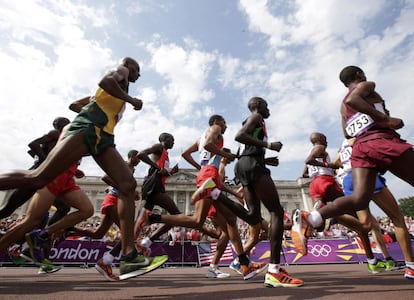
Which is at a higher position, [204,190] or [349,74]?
[349,74]

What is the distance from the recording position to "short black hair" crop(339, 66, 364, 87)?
3.41 m

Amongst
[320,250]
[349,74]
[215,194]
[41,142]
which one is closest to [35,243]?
[41,142]

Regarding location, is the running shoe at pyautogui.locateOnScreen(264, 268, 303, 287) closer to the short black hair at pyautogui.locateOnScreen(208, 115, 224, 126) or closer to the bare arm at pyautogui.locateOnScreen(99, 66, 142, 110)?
the bare arm at pyautogui.locateOnScreen(99, 66, 142, 110)

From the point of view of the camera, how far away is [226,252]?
31.6 ft

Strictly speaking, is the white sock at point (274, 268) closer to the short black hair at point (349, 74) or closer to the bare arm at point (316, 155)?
the short black hair at point (349, 74)

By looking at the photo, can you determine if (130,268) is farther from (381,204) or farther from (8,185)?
(381,204)

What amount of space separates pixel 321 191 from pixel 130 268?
4.10 m

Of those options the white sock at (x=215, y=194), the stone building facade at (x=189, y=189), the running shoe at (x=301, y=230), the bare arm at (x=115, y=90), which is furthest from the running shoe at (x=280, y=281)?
the stone building facade at (x=189, y=189)

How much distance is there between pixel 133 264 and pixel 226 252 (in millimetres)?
7346

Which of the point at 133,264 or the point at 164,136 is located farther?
the point at 164,136

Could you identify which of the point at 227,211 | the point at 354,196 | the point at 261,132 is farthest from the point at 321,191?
the point at 354,196

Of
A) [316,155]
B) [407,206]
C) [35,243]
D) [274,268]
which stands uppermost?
[407,206]

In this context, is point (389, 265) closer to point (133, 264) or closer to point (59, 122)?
point (133, 264)

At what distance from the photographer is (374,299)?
2395 millimetres
